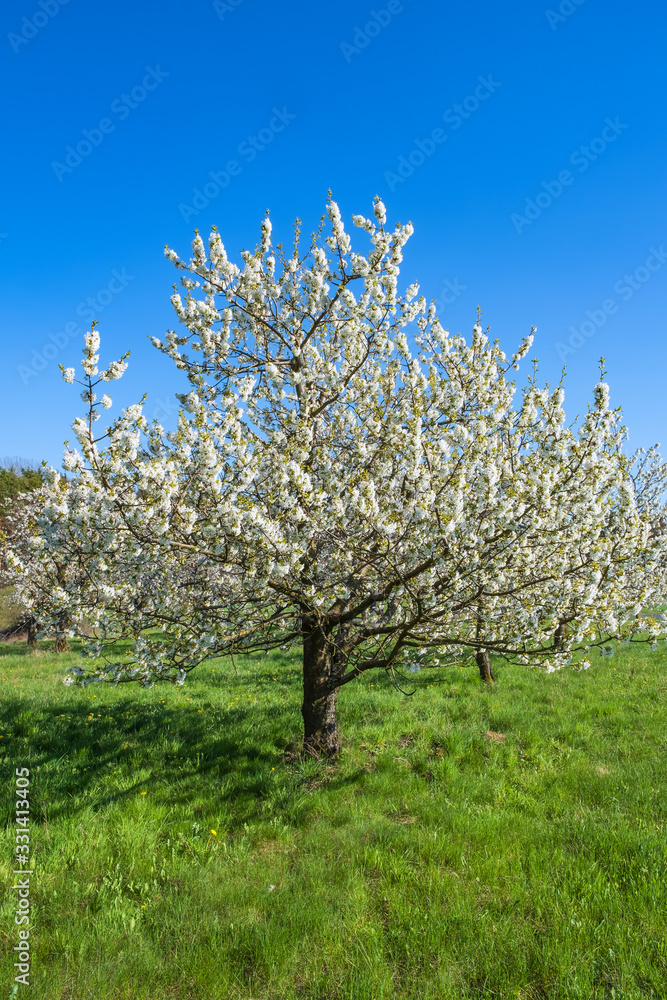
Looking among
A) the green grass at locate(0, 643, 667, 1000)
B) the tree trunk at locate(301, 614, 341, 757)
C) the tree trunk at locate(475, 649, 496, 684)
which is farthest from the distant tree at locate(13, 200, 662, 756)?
the tree trunk at locate(475, 649, 496, 684)

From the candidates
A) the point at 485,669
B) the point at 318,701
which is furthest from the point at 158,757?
the point at 485,669

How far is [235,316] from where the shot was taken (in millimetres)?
7020

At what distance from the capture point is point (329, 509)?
5.29m

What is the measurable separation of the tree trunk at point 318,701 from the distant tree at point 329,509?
1.2 inches

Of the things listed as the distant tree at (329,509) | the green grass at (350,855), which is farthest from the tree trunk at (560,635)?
the green grass at (350,855)

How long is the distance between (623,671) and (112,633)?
36.7 ft

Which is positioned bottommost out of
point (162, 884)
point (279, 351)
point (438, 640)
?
point (162, 884)

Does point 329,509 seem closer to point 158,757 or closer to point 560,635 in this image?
point 560,635

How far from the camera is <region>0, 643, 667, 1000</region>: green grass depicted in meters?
3.46

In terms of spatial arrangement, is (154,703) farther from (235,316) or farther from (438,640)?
(235,316)

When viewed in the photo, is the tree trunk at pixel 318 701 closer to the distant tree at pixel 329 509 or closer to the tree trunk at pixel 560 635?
the distant tree at pixel 329 509

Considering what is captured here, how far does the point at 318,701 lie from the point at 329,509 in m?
3.33

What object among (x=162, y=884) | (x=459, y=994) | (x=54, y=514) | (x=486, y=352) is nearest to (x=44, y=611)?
(x=54, y=514)

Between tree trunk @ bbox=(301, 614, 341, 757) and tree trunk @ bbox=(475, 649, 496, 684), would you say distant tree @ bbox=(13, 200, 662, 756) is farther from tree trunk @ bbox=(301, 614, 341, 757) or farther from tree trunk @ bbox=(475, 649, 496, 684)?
tree trunk @ bbox=(475, 649, 496, 684)
